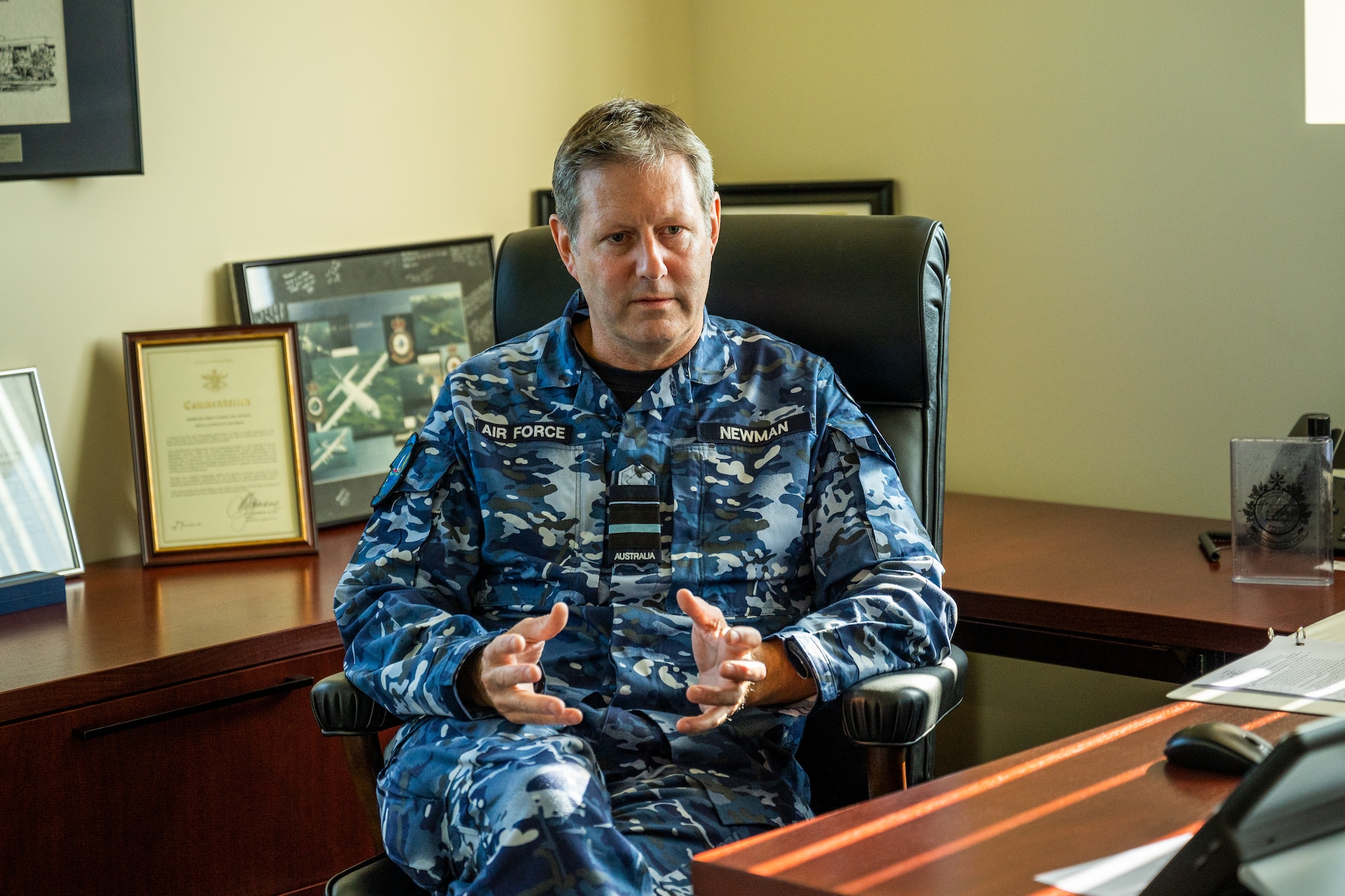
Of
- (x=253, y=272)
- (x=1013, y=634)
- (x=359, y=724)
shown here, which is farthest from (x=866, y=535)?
(x=253, y=272)

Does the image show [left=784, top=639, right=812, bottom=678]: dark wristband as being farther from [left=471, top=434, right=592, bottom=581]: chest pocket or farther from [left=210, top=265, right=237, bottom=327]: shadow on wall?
[left=210, top=265, right=237, bottom=327]: shadow on wall

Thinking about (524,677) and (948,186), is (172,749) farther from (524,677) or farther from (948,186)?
(948,186)

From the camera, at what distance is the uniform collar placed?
5.84ft

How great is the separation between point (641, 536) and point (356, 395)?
111 cm

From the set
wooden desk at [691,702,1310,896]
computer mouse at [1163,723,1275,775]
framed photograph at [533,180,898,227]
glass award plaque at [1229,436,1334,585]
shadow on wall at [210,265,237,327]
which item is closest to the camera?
wooden desk at [691,702,1310,896]

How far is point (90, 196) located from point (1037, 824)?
1.96 metres

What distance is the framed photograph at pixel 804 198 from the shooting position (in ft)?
9.30

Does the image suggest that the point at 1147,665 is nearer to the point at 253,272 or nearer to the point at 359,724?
the point at 359,724

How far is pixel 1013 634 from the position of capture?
79.7 inches

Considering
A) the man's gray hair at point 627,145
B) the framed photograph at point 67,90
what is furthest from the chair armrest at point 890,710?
the framed photograph at point 67,90

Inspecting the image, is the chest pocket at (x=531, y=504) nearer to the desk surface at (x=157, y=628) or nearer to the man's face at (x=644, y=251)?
the man's face at (x=644, y=251)

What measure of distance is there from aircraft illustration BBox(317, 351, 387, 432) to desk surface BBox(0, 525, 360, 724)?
0.32m

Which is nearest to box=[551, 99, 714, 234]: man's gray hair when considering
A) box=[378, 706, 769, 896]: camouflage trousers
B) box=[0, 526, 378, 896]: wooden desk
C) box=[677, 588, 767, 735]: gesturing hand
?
box=[677, 588, 767, 735]: gesturing hand

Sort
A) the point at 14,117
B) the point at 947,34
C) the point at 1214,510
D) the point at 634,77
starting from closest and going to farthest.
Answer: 1. the point at 14,117
2. the point at 1214,510
3. the point at 947,34
4. the point at 634,77
